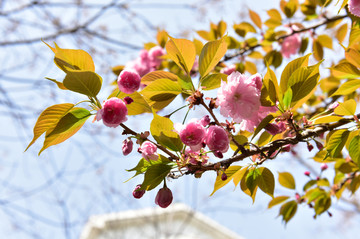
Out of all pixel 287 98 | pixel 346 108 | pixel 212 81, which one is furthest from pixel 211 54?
pixel 346 108

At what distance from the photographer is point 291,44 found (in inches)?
46.3

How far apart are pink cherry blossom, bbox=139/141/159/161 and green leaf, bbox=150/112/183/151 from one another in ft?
0.06

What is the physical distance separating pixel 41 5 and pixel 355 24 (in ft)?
7.38

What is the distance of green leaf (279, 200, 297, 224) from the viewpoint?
92 centimetres

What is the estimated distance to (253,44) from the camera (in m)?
1.21

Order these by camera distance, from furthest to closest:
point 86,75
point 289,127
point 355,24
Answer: point 355,24 < point 289,127 < point 86,75

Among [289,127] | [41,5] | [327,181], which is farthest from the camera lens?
[41,5]

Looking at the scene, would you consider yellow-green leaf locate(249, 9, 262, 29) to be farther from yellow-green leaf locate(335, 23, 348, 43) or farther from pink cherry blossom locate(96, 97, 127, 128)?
pink cherry blossom locate(96, 97, 127, 128)

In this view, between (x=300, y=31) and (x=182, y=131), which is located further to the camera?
(x=300, y=31)

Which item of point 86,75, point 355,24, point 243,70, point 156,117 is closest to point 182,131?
point 156,117

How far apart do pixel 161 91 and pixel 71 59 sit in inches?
6.2

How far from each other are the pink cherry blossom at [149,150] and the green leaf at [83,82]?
0.38ft

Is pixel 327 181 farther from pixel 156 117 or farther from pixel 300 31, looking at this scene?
pixel 156 117

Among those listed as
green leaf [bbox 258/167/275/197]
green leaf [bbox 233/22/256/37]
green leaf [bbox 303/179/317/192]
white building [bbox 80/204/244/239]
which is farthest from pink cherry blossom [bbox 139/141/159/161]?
white building [bbox 80/204/244/239]
